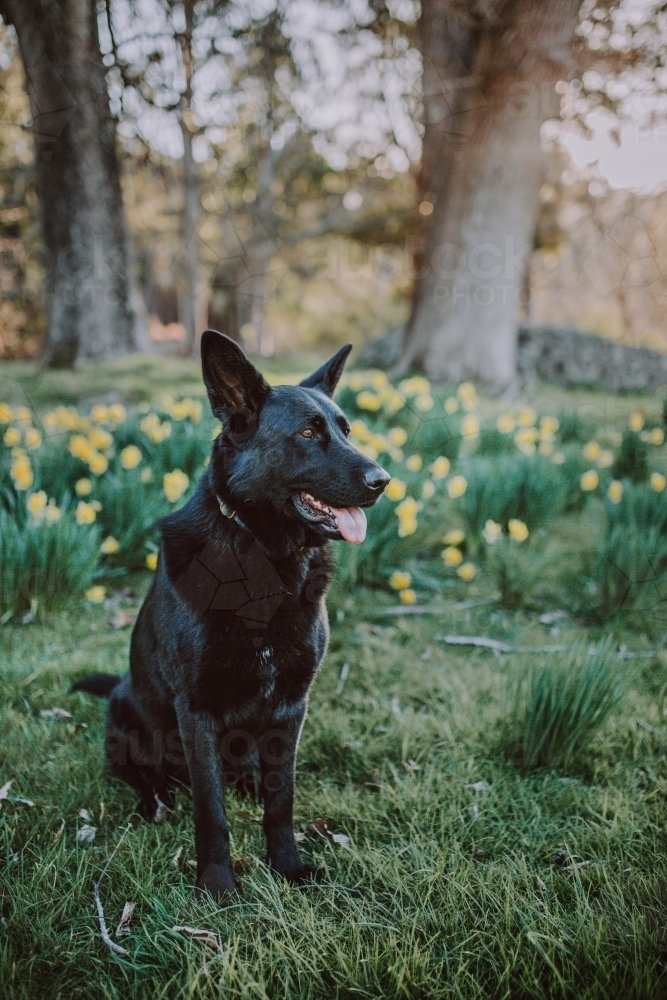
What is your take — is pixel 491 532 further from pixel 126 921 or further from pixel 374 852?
pixel 126 921

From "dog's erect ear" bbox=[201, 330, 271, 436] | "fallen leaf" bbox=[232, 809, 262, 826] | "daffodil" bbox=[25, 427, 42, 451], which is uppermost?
"dog's erect ear" bbox=[201, 330, 271, 436]

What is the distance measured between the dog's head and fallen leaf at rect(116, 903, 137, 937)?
41.9 inches

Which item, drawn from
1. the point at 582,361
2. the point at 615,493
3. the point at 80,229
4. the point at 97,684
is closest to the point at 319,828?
the point at 97,684

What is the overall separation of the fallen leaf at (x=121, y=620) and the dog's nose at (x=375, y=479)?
193 cm

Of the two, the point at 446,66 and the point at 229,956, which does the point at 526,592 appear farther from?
the point at 446,66

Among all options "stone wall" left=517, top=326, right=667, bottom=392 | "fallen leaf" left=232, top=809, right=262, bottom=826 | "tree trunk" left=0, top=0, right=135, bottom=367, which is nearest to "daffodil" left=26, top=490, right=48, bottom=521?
"fallen leaf" left=232, top=809, right=262, bottom=826

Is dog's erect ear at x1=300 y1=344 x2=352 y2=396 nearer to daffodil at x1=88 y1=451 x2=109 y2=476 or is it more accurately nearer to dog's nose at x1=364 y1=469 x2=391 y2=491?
dog's nose at x1=364 y1=469 x2=391 y2=491

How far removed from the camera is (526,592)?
11.3 ft

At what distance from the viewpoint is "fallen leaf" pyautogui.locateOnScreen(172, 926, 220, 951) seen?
143 centimetres

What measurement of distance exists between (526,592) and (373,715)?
4.57ft

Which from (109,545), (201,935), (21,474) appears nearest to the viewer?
(201,935)

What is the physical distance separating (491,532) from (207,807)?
2362 mm

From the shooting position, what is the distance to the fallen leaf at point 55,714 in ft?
7.85

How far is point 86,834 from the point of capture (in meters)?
1.82
